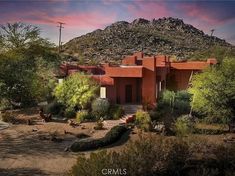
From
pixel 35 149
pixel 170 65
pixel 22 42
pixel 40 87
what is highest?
pixel 22 42

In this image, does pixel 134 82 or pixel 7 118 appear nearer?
pixel 7 118

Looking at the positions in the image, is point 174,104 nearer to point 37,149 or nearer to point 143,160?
point 37,149

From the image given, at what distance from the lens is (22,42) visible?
5847 centimetres

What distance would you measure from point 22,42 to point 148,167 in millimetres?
47259

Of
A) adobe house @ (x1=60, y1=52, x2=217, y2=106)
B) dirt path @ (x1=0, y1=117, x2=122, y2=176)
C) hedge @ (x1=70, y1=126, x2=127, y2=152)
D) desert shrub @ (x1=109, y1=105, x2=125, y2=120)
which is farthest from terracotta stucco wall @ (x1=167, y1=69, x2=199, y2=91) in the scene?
hedge @ (x1=70, y1=126, x2=127, y2=152)

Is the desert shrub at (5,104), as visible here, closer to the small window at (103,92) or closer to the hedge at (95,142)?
the small window at (103,92)

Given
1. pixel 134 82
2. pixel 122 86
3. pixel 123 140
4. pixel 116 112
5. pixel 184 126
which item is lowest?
pixel 123 140

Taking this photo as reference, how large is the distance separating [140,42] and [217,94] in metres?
66.9

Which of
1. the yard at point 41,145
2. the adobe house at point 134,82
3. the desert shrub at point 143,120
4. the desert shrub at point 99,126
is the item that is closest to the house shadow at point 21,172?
the yard at point 41,145

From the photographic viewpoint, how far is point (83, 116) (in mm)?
32938

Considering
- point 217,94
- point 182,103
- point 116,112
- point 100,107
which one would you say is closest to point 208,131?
point 217,94

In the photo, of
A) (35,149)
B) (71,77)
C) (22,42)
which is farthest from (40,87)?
(22,42)

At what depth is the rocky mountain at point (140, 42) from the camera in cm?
9000

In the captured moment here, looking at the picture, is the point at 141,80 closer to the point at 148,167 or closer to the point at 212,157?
the point at 212,157
